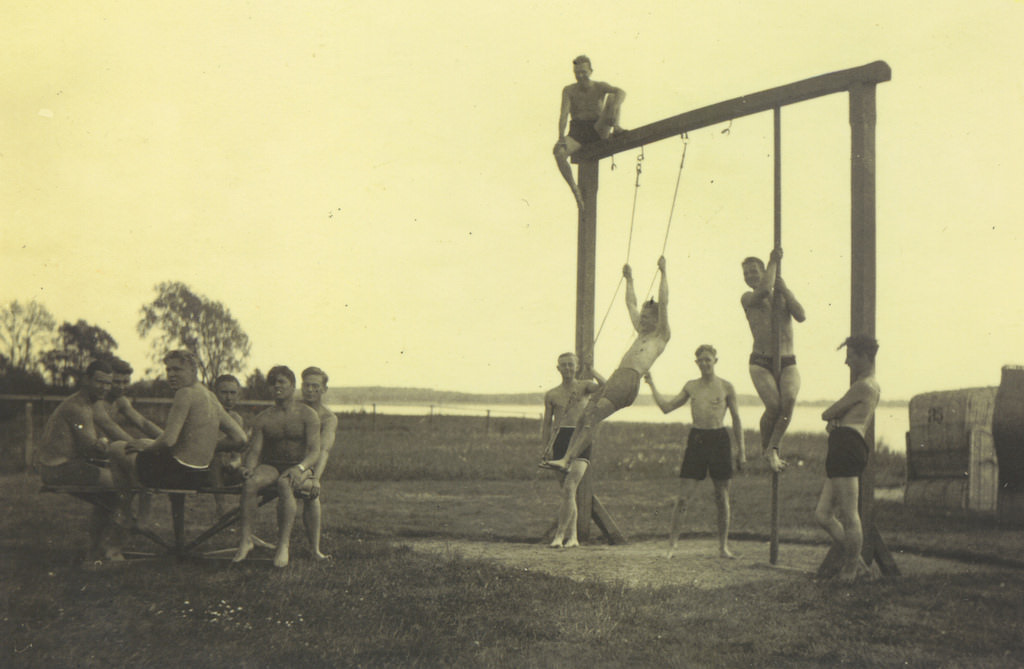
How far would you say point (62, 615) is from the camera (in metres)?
5.34

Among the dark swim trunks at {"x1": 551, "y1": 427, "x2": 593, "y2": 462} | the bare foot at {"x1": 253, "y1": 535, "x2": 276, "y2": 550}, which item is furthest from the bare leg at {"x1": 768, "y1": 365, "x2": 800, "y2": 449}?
Result: the bare foot at {"x1": 253, "y1": 535, "x2": 276, "y2": 550}

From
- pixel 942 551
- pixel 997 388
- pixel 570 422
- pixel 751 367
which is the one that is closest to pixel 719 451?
pixel 751 367

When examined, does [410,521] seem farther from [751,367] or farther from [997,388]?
[997,388]

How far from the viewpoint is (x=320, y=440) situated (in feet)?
23.2

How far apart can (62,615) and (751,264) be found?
5486 mm

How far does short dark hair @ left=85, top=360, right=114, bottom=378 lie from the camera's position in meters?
6.90

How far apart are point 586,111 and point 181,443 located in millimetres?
4738

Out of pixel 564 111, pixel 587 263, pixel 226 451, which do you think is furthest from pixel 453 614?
pixel 564 111

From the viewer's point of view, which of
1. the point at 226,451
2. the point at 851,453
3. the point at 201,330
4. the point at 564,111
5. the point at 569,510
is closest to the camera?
the point at 851,453

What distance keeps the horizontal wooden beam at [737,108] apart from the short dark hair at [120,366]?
4598 millimetres

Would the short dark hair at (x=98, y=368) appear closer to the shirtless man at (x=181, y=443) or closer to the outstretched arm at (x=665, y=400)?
the shirtless man at (x=181, y=443)

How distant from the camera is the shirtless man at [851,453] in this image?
6379mm

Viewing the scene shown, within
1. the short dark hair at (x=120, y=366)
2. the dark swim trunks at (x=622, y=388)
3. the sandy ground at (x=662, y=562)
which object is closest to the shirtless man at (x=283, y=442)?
the short dark hair at (x=120, y=366)

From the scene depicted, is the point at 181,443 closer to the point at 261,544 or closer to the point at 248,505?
the point at 248,505
